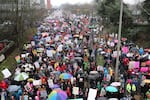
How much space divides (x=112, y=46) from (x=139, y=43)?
1045 cm

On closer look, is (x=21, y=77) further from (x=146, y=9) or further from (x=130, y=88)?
(x=146, y=9)

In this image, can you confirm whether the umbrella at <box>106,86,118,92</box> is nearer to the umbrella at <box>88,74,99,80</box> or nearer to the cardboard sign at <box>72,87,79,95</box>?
the cardboard sign at <box>72,87,79,95</box>

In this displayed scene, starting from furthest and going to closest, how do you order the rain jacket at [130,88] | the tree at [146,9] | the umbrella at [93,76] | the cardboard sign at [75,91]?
the tree at [146,9] < the umbrella at [93,76] < the rain jacket at [130,88] < the cardboard sign at [75,91]

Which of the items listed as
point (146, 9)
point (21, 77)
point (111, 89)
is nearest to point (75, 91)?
point (111, 89)

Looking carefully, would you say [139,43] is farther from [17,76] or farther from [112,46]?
[17,76]

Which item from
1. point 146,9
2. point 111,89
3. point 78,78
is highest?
point 146,9

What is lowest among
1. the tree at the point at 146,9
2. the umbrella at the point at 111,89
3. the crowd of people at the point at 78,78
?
the crowd of people at the point at 78,78

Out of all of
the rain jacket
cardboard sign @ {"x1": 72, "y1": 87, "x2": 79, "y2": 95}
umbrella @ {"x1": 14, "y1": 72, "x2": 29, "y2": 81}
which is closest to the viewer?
cardboard sign @ {"x1": 72, "y1": 87, "x2": 79, "y2": 95}

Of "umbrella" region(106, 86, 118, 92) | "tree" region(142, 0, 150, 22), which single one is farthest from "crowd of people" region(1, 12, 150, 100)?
"tree" region(142, 0, 150, 22)

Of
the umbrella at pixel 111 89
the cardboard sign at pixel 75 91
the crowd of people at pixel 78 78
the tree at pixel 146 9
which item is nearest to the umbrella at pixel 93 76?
the crowd of people at pixel 78 78

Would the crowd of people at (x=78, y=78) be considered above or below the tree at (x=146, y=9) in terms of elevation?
below

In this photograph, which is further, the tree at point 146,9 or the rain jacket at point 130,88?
the tree at point 146,9

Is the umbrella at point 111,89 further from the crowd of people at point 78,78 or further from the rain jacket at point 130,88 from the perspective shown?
the rain jacket at point 130,88

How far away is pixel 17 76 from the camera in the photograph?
1833 centimetres
